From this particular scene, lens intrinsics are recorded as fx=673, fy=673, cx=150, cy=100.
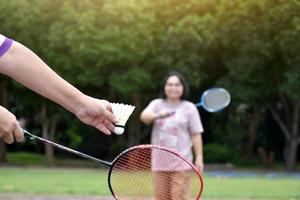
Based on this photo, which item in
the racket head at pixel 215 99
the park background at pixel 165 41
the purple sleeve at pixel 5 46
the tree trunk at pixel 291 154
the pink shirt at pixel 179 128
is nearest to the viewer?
the purple sleeve at pixel 5 46

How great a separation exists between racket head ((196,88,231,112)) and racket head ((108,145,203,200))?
400 cm

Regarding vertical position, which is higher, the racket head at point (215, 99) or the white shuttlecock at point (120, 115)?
the white shuttlecock at point (120, 115)

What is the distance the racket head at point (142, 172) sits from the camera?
13.0 feet

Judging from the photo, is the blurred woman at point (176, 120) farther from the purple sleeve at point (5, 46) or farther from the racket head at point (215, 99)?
the purple sleeve at point (5, 46)

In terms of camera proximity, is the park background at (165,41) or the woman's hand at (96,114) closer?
the woman's hand at (96,114)

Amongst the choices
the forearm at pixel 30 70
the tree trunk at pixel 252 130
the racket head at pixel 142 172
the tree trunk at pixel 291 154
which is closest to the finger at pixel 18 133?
the forearm at pixel 30 70

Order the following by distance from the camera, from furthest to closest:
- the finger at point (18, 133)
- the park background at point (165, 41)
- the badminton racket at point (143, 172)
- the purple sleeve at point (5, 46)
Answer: the park background at point (165, 41) → the badminton racket at point (143, 172) → the finger at point (18, 133) → the purple sleeve at point (5, 46)

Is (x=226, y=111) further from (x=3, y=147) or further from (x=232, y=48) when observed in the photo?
(x=3, y=147)

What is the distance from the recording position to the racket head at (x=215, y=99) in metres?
10.2

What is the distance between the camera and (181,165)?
577cm

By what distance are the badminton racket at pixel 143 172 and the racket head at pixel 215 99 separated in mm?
3945

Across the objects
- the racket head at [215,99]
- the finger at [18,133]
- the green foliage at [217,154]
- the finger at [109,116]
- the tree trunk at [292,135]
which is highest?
the finger at [109,116]

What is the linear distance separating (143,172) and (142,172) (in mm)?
48

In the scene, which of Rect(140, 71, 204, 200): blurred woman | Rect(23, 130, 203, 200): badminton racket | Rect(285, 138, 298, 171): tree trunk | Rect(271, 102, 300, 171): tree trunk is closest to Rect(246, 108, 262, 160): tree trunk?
Rect(271, 102, 300, 171): tree trunk
